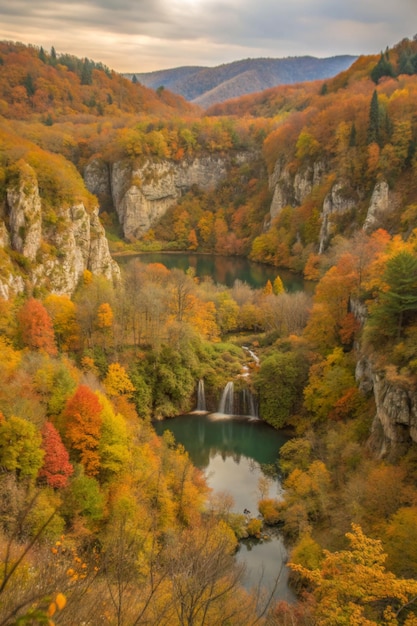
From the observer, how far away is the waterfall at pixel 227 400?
124 ft

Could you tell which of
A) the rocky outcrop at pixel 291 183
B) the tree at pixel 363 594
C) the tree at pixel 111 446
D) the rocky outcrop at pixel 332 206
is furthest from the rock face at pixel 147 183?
the tree at pixel 363 594

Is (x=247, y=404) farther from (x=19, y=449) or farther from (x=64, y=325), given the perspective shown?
(x=19, y=449)

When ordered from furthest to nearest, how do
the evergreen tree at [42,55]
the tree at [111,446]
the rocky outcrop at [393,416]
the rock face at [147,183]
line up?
the evergreen tree at [42,55]
the rock face at [147,183]
the tree at [111,446]
the rocky outcrop at [393,416]

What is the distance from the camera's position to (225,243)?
331 ft

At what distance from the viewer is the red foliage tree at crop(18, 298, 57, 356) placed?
31.7 m

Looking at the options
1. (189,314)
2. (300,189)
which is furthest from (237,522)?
(300,189)

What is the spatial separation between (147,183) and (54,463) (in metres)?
94.3

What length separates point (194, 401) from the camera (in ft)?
125

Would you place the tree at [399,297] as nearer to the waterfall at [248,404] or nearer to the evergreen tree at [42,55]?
the waterfall at [248,404]

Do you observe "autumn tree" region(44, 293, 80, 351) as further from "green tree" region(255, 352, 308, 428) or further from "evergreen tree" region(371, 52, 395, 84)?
"evergreen tree" region(371, 52, 395, 84)

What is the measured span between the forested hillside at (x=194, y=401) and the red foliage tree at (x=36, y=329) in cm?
14

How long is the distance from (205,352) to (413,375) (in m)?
19.3

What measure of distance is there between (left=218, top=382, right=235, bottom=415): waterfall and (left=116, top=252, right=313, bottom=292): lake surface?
31164mm

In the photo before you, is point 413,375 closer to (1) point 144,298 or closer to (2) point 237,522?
(2) point 237,522
